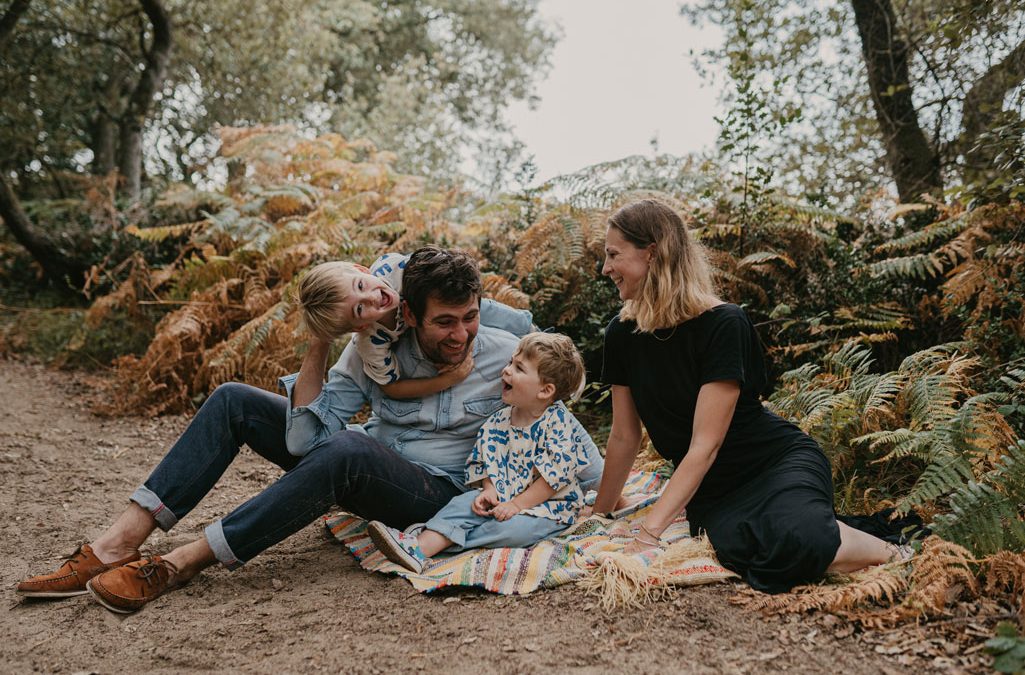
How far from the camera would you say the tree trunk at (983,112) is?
461 centimetres

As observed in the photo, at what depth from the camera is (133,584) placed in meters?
2.77

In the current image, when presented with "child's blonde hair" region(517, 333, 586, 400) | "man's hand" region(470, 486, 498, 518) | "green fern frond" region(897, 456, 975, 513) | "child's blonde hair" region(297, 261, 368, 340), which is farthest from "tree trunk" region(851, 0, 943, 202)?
"child's blonde hair" region(297, 261, 368, 340)

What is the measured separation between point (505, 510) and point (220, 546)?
3.52 feet

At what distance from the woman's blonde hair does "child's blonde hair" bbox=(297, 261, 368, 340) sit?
107cm

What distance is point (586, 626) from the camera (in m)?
2.50

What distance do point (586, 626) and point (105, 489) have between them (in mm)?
3201

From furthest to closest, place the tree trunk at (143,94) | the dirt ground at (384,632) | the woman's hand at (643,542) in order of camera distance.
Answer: the tree trunk at (143,94)
the woman's hand at (643,542)
the dirt ground at (384,632)

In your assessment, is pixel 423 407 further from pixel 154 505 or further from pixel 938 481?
pixel 938 481

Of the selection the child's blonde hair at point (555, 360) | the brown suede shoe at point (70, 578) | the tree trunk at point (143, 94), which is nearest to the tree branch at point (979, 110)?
the child's blonde hair at point (555, 360)

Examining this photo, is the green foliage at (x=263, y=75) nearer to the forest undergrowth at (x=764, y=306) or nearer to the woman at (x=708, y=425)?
the forest undergrowth at (x=764, y=306)

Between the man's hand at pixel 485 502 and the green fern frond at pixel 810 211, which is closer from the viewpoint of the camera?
the man's hand at pixel 485 502

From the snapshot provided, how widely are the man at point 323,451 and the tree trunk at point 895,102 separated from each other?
3863mm

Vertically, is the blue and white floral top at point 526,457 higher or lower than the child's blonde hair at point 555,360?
lower

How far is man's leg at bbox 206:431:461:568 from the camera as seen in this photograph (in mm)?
2822
